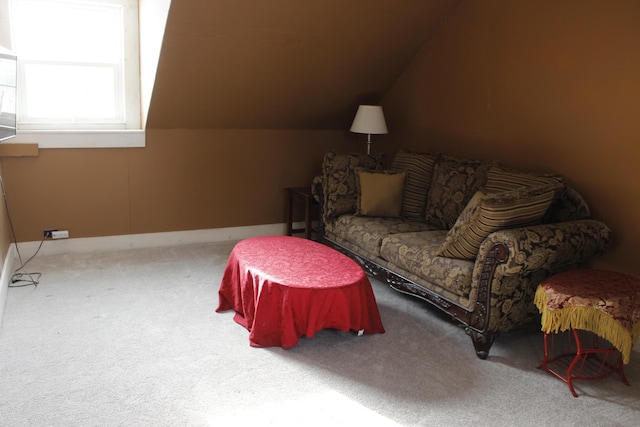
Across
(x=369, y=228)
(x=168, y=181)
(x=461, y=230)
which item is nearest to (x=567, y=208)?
(x=461, y=230)

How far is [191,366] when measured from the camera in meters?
2.81

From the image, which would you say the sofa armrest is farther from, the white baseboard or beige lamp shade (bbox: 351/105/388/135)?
the white baseboard

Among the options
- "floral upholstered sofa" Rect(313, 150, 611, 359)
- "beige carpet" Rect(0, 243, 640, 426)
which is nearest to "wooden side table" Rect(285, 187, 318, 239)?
"floral upholstered sofa" Rect(313, 150, 611, 359)

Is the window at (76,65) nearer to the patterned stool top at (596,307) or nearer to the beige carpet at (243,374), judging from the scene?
the beige carpet at (243,374)

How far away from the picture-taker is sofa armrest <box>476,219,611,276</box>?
2832 millimetres

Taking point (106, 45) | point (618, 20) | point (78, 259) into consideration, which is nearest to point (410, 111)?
point (618, 20)

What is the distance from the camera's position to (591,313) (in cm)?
267

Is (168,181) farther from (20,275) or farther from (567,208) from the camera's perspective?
(567,208)

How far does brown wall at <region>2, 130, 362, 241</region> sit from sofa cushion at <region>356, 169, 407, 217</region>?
118 cm

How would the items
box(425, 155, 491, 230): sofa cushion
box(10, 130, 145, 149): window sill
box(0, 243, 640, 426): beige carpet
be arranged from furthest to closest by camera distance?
box(10, 130, 145, 149): window sill < box(425, 155, 491, 230): sofa cushion < box(0, 243, 640, 426): beige carpet

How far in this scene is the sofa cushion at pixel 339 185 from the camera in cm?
438

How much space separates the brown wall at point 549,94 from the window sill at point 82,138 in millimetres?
2477

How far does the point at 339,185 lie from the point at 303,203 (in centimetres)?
98

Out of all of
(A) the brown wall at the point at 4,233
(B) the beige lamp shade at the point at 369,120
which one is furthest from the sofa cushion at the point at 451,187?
(A) the brown wall at the point at 4,233
